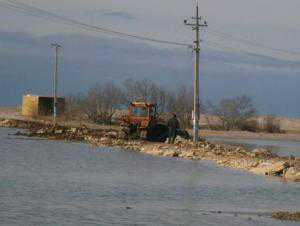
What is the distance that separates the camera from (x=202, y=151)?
138ft

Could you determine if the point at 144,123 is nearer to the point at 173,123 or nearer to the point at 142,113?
the point at 142,113

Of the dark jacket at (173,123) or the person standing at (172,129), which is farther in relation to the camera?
the person standing at (172,129)

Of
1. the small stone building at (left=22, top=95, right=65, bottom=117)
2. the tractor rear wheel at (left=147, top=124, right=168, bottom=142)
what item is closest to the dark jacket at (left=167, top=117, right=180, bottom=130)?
the tractor rear wheel at (left=147, top=124, right=168, bottom=142)

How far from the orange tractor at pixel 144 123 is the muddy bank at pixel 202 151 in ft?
2.02

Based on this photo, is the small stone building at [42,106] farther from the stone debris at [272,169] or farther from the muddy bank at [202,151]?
the stone debris at [272,169]

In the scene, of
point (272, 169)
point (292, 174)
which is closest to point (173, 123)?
point (272, 169)

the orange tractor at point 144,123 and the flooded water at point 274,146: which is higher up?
the orange tractor at point 144,123

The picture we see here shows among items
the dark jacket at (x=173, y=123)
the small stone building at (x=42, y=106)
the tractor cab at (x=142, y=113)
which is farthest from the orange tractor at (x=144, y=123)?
the small stone building at (x=42, y=106)

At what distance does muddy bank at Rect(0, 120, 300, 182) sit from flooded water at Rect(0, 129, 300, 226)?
1.14 metres

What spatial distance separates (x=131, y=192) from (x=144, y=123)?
21.3 metres

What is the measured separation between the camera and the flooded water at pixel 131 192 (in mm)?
19000

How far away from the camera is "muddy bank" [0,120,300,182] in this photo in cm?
3316

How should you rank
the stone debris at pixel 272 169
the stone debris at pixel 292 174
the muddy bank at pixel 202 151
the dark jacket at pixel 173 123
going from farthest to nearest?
the dark jacket at pixel 173 123, the muddy bank at pixel 202 151, the stone debris at pixel 272 169, the stone debris at pixel 292 174

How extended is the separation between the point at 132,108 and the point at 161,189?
20710 millimetres
